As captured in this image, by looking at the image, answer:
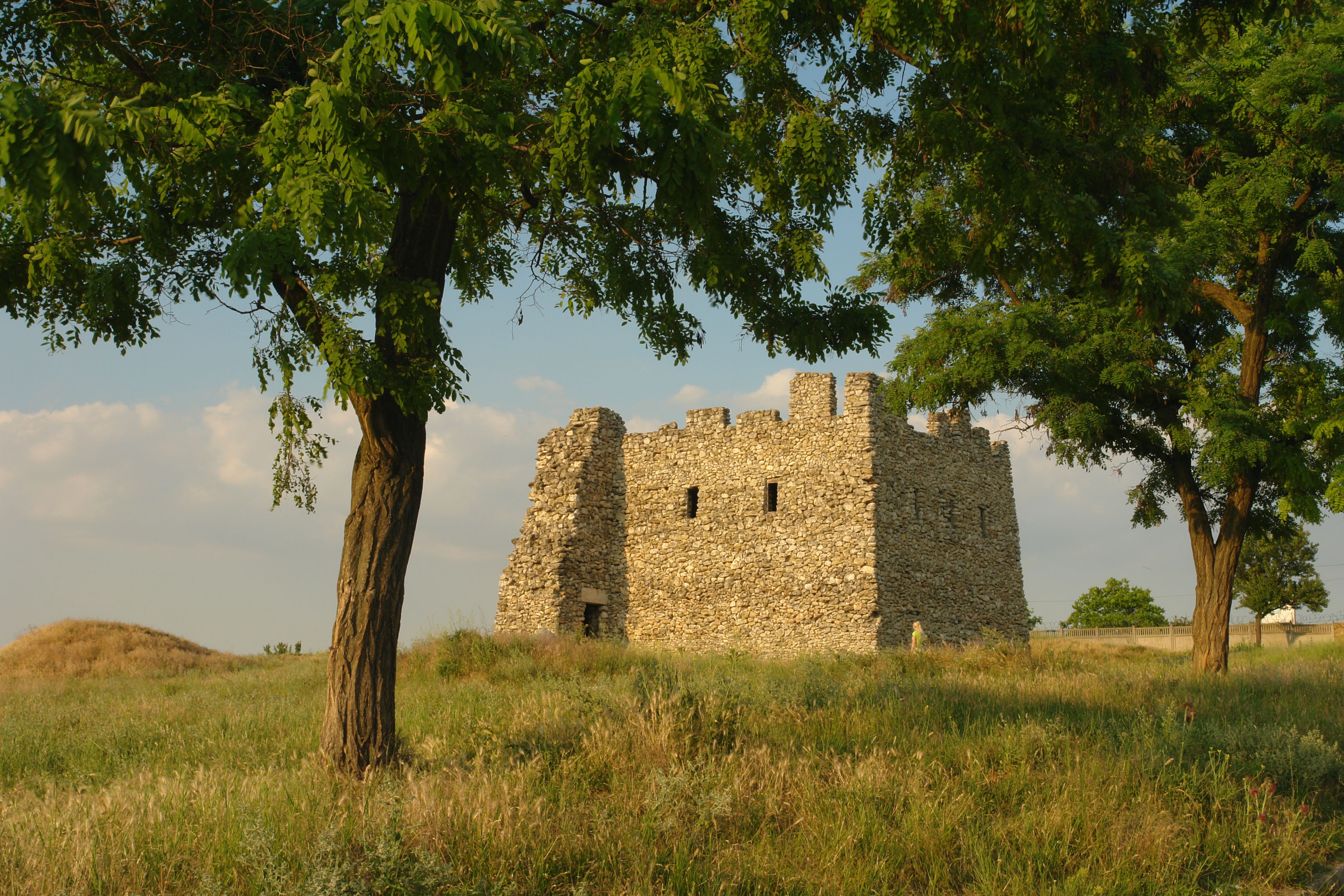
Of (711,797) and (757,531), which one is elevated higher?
(757,531)

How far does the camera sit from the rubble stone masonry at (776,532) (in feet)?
69.5

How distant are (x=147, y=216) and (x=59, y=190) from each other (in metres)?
2.16

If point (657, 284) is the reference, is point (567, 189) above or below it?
above

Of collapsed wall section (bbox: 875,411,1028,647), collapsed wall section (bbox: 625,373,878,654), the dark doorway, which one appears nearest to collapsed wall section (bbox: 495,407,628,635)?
the dark doorway

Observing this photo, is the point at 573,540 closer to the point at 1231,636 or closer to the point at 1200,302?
the point at 1200,302

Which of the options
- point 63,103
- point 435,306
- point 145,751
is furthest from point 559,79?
point 145,751

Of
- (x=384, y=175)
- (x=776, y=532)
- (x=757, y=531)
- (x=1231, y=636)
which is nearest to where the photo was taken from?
(x=384, y=175)

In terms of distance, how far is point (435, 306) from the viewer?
21.5ft

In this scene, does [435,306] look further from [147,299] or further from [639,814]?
[639,814]

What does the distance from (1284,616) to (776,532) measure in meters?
32.3

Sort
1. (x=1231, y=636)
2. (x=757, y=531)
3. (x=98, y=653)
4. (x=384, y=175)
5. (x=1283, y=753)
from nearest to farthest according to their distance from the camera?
(x=384, y=175) < (x=1283, y=753) < (x=98, y=653) < (x=757, y=531) < (x=1231, y=636)

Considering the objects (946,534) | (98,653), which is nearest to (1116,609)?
(946,534)

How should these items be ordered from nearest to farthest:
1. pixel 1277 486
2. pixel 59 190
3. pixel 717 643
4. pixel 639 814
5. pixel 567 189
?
1. pixel 59 190
2. pixel 639 814
3. pixel 567 189
4. pixel 1277 486
5. pixel 717 643

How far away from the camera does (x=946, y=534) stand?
22734mm
